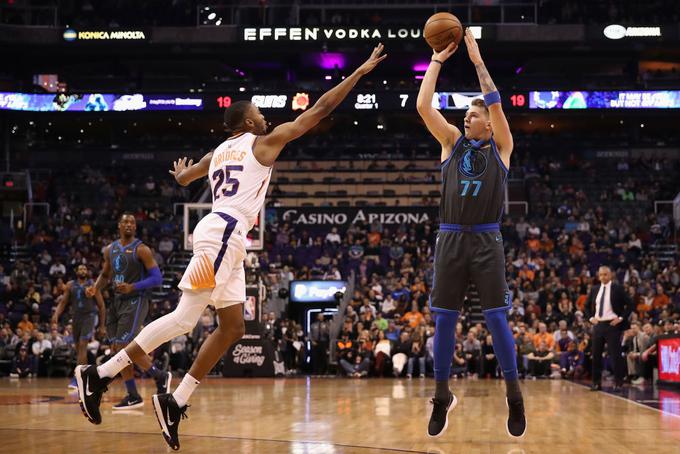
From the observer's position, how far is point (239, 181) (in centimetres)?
584

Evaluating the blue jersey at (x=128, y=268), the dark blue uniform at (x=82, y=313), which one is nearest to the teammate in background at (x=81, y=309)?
the dark blue uniform at (x=82, y=313)

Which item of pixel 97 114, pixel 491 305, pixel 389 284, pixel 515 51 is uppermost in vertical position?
pixel 515 51

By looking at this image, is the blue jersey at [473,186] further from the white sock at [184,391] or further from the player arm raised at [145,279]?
the player arm raised at [145,279]

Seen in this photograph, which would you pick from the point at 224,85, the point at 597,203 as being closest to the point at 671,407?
the point at 597,203

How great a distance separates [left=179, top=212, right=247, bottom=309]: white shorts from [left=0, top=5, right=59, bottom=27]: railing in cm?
3144

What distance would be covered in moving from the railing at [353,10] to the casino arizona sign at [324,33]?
0.35 m

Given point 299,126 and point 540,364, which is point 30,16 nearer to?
point 540,364

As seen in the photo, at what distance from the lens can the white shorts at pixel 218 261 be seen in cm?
563

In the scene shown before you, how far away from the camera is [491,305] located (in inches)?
239

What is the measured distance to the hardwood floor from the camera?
19.5 feet

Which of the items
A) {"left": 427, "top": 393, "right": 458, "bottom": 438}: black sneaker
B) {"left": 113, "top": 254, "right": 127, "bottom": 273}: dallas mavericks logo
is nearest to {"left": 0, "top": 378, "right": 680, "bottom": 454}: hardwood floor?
{"left": 427, "top": 393, "right": 458, "bottom": 438}: black sneaker

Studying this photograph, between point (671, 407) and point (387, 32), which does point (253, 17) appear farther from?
point (671, 407)

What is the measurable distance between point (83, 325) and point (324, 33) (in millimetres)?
22665

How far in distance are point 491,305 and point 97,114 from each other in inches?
1158
